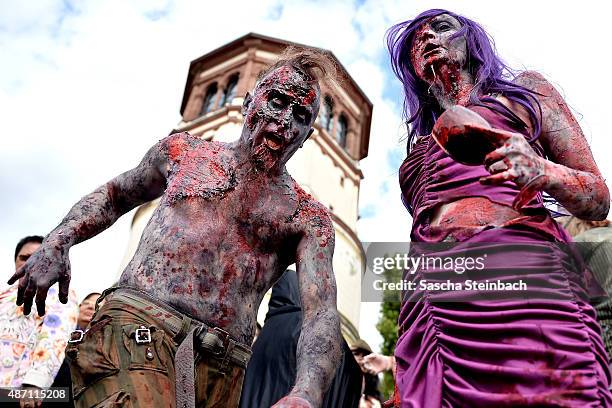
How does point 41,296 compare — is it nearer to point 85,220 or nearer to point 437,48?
point 85,220

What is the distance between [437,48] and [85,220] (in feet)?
5.96

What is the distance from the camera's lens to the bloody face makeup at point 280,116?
323 centimetres

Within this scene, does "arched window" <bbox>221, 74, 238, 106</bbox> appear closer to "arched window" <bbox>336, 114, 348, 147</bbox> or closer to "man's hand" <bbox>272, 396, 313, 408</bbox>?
"arched window" <bbox>336, 114, 348, 147</bbox>

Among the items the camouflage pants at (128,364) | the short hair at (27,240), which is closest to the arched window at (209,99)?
the short hair at (27,240)

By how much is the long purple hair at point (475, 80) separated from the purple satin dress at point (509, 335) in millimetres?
386

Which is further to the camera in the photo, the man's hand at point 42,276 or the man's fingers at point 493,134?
the man's hand at point 42,276

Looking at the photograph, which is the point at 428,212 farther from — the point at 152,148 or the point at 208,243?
the point at 152,148

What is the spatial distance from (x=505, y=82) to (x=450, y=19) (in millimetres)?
491

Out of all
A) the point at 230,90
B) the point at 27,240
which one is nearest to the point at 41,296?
the point at 27,240

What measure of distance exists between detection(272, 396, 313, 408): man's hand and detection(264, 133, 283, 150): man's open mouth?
130 centimetres

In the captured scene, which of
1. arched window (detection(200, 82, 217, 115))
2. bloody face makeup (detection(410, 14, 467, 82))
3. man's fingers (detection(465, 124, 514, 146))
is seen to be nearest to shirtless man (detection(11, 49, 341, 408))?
bloody face makeup (detection(410, 14, 467, 82))

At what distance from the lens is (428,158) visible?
2.83 metres

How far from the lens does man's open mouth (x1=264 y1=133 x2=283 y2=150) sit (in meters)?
3.22

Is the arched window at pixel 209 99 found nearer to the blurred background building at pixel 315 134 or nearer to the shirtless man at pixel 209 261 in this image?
the blurred background building at pixel 315 134
